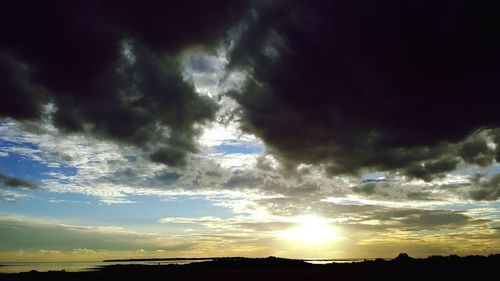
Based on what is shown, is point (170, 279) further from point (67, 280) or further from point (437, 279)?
point (437, 279)

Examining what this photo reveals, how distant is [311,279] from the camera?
5059cm

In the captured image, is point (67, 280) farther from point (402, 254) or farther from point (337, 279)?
point (402, 254)

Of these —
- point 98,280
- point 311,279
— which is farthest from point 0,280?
point 311,279

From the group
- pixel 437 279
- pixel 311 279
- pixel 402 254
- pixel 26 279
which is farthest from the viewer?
pixel 402 254

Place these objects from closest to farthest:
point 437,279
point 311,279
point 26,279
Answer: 1. point 437,279
2. point 311,279
3. point 26,279

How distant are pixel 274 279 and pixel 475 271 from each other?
91.7 ft

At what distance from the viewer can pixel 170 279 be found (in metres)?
55.5

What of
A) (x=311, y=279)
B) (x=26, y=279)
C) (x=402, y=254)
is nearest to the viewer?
(x=311, y=279)

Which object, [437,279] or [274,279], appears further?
[274,279]

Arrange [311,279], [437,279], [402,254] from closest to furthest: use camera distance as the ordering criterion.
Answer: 1. [437,279]
2. [311,279]
3. [402,254]

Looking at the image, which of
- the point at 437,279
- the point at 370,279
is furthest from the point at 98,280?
the point at 437,279

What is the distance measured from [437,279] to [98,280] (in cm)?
4473

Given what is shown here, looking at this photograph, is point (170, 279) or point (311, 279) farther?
point (170, 279)

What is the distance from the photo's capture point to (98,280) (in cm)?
5538
